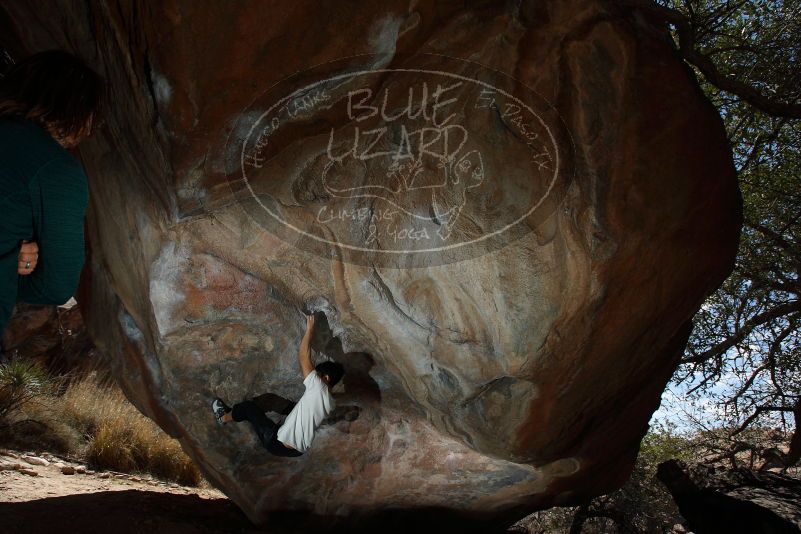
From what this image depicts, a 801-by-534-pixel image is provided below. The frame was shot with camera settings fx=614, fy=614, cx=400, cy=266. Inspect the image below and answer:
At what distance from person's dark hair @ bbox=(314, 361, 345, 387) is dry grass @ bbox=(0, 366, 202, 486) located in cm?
375

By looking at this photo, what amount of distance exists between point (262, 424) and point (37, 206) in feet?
9.41

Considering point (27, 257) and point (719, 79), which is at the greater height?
point (719, 79)

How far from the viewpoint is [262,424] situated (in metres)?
4.18

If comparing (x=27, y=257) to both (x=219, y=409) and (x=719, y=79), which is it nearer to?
(x=219, y=409)

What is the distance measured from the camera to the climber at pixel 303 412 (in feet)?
13.1

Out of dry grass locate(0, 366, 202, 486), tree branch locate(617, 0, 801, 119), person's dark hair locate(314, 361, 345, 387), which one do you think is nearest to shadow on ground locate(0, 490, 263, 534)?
person's dark hair locate(314, 361, 345, 387)

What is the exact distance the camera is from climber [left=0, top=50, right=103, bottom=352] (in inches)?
61.0

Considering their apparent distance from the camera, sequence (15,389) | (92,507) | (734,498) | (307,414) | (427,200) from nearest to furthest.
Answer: (427,200), (307,414), (92,507), (734,498), (15,389)

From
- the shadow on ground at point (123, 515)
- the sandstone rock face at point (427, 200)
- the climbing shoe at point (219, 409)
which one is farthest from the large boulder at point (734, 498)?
the climbing shoe at point (219, 409)

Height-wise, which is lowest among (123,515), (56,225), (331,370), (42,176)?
(123,515)

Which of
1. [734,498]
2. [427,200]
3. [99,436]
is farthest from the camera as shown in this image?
[99,436]

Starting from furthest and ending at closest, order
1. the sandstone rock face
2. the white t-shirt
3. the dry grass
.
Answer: the dry grass, the white t-shirt, the sandstone rock face

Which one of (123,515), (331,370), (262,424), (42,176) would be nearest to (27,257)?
(42,176)

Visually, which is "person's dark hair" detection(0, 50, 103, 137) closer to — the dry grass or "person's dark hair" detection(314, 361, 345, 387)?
"person's dark hair" detection(314, 361, 345, 387)
